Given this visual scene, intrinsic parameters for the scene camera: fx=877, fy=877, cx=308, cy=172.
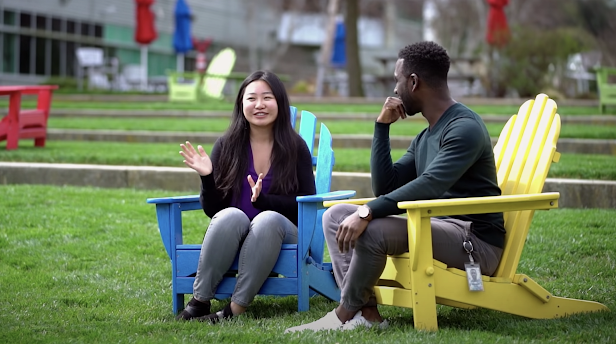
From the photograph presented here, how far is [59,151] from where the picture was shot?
34.2 feet

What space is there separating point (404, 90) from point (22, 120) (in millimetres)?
7975

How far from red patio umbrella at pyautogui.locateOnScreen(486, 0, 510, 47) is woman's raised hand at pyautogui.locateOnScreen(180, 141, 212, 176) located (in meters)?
17.3

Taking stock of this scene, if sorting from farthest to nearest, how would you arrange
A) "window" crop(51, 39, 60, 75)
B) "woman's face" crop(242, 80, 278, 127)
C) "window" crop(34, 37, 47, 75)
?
1. "window" crop(51, 39, 60, 75)
2. "window" crop(34, 37, 47, 75)
3. "woman's face" crop(242, 80, 278, 127)

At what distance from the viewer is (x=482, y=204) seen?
4012 millimetres

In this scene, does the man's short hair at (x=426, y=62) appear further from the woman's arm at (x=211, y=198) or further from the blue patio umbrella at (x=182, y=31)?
the blue patio umbrella at (x=182, y=31)

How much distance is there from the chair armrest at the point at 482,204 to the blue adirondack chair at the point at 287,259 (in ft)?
2.62

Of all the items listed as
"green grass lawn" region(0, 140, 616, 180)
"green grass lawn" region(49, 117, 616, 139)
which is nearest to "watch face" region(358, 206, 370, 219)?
"green grass lawn" region(0, 140, 616, 180)

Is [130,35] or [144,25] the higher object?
[130,35]

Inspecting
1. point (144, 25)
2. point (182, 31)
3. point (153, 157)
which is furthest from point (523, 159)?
point (182, 31)

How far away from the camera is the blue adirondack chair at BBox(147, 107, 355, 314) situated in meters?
4.59

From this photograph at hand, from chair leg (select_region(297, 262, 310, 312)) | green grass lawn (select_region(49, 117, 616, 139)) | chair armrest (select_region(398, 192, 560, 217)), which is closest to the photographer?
chair armrest (select_region(398, 192, 560, 217))

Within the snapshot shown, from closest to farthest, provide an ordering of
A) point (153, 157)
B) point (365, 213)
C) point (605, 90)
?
point (365, 213) < point (153, 157) < point (605, 90)

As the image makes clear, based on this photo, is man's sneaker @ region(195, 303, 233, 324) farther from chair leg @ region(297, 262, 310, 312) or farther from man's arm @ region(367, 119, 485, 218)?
man's arm @ region(367, 119, 485, 218)

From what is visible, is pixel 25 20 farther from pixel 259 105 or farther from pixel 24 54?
pixel 259 105
